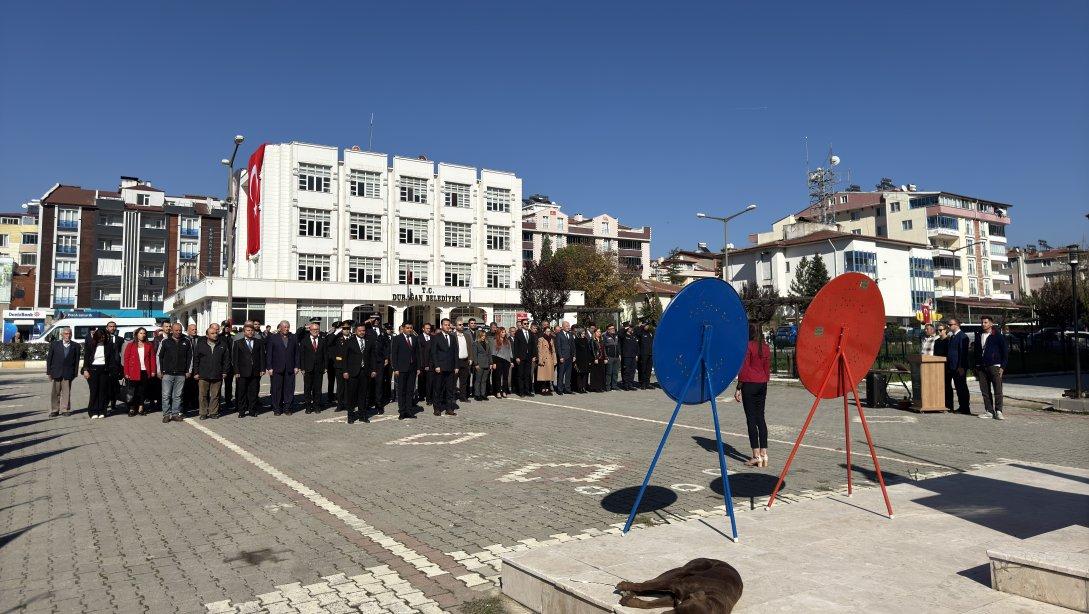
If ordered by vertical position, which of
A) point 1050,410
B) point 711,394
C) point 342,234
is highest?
point 342,234

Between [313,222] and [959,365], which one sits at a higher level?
[313,222]

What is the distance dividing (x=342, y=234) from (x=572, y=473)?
5336 centimetres

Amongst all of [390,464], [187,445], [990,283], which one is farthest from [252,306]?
[990,283]

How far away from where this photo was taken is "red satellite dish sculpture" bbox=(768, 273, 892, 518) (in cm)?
605

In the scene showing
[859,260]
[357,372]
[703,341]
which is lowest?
[357,372]

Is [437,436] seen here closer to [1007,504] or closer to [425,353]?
[425,353]

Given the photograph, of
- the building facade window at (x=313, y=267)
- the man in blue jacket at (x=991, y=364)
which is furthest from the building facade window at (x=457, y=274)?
the man in blue jacket at (x=991, y=364)

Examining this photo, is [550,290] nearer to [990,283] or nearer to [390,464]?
[390,464]

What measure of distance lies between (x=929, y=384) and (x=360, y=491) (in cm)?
1320

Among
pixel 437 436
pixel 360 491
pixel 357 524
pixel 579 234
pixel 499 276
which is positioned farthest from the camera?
pixel 579 234

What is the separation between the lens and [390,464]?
8.99 meters

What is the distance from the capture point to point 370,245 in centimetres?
5906

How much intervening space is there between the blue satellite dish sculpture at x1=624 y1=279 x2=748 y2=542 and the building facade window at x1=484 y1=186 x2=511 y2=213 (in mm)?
61420

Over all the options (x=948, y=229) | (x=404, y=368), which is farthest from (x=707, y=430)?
(x=948, y=229)
